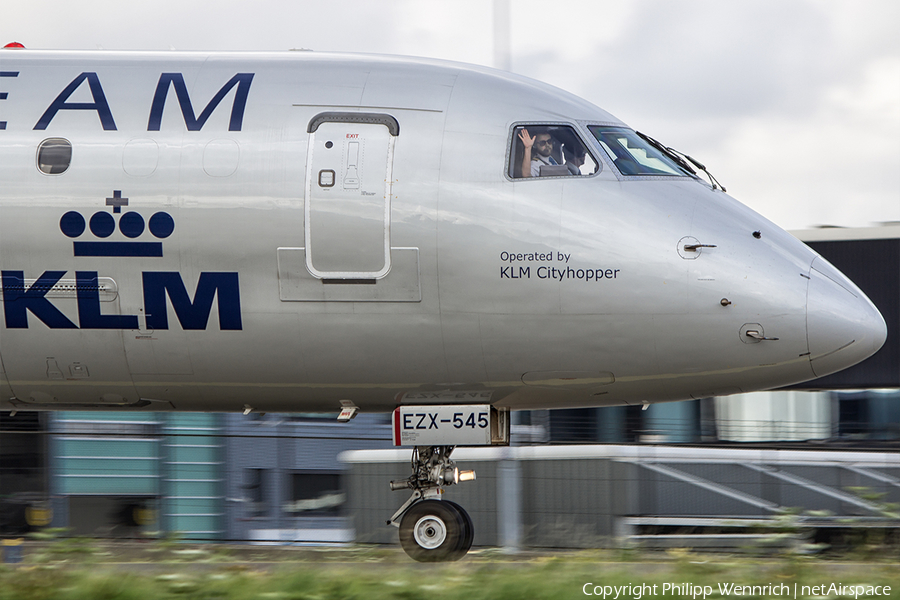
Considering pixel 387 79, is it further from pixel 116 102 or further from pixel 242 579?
pixel 242 579

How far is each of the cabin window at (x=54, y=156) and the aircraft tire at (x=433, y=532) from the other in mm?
4292

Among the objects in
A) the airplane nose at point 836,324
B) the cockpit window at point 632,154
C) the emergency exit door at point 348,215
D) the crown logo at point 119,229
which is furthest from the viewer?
the cockpit window at point 632,154

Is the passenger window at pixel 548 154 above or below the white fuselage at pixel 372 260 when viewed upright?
above

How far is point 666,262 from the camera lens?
27.0 feet

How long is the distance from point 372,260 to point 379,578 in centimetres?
287

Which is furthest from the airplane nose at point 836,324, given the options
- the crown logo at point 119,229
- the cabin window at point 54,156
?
the cabin window at point 54,156

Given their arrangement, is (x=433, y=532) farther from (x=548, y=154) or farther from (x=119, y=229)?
(x=119, y=229)

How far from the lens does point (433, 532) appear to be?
8844 mm

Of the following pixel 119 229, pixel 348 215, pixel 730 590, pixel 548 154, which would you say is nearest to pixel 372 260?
pixel 348 215

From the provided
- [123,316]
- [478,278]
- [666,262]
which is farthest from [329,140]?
[666,262]

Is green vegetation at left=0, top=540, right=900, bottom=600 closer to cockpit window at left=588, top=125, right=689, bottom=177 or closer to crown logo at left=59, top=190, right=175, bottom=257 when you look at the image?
crown logo at left=59, top=190, right=175, bottom=257

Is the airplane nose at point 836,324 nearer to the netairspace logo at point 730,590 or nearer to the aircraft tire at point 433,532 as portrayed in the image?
the netairspace logo at point 730,590

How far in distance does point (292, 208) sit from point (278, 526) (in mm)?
6046

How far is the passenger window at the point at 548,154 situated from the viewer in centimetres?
862
